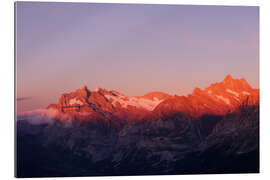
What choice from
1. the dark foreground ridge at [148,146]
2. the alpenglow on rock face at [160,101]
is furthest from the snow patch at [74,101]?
the dark foreground ridge at [148,146]

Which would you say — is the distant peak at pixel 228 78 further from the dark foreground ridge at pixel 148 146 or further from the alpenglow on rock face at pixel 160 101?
the dark foreground ridge at pixel 148 146

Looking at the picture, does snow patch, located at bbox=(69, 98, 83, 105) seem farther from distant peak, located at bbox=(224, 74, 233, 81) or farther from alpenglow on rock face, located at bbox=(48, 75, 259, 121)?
distant peak, located at bbox=(224, 74, 233, 81)

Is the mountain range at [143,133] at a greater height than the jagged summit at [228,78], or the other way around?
the jagged summit at [228,78]

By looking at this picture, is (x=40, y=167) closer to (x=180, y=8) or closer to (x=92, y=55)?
(x=92, y=55)

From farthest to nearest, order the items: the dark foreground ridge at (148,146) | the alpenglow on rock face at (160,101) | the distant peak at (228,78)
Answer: the distant peak at (228,78) → the alpenglow on rock face at (160,101) → the dark foreground ridge at (148,146)

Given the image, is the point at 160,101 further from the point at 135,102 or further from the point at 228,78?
the point at 228,78

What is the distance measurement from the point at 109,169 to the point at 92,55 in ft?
7.79

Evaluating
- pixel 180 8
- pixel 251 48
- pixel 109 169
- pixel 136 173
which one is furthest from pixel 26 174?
pixel 251 48

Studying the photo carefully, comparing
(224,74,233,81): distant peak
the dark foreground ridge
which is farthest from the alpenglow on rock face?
the dark foreground ridge

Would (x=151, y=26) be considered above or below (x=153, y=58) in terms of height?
above

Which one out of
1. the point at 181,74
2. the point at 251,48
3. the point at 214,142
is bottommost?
the point at 214,142

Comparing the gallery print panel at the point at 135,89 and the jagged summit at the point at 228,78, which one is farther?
the jagged summit at the point at 228,78

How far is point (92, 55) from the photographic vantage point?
7945 millimetres

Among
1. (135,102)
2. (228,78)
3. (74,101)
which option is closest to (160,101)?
(135,102)
